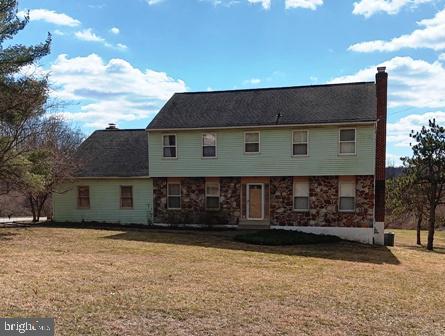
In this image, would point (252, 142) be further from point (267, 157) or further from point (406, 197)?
point (406, 197)

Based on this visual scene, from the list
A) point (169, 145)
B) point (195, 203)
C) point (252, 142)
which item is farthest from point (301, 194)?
point (169, 145)

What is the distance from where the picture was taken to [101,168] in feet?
82.6

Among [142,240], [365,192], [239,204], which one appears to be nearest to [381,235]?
[365,192]

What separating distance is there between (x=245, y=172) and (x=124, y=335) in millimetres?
16526

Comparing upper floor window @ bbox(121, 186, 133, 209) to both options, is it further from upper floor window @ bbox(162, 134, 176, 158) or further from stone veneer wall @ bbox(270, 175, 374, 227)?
stone veneer wall @ bbox(270, 175, 374, 227)

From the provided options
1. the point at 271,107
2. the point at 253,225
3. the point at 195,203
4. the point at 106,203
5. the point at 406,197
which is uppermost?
the point at 271,107

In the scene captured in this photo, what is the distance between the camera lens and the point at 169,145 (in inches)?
918

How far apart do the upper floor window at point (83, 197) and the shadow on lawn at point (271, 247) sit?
17.8 feet

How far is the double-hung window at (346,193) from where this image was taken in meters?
20.9

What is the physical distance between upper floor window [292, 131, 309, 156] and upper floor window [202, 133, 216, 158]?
3.95 metres

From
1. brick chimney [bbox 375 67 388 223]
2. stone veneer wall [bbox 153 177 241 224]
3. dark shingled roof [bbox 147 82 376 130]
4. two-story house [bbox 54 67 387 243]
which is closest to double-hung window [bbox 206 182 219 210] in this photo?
two-story house [bbox 54 67 387 243]

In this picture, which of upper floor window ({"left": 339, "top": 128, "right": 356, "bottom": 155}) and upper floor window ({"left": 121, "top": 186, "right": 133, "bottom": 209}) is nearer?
upper floor window ({"left": 339, "top": 128, "right": 356, "bottom": 155})

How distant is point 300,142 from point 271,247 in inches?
254

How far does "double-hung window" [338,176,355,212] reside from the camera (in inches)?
824
